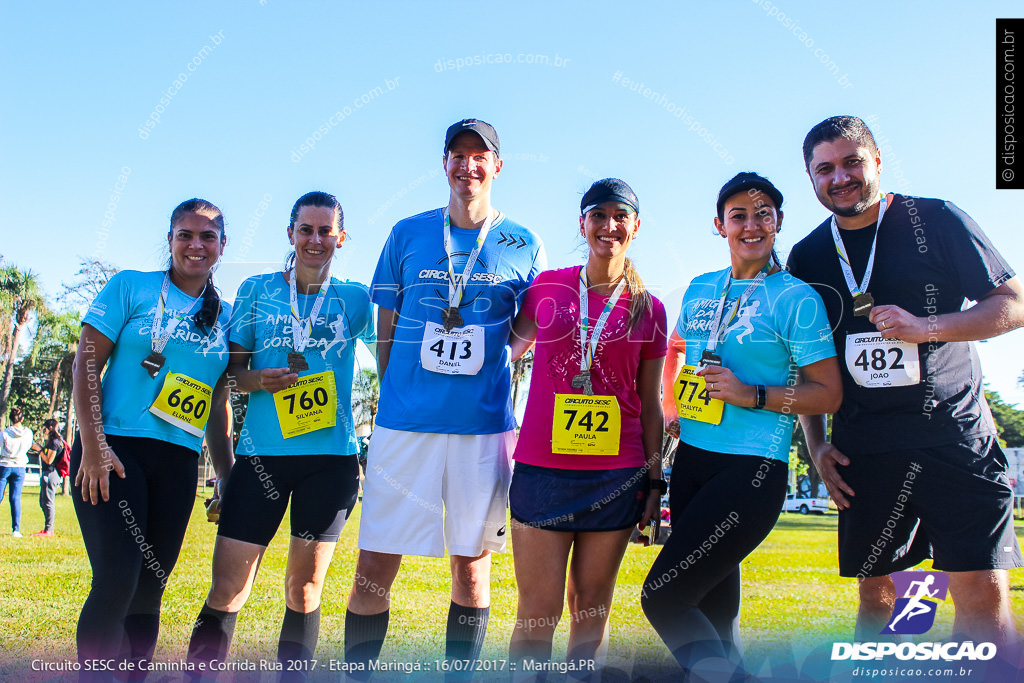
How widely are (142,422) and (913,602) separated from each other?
12.0 ft

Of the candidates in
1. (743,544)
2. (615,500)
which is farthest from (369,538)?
(743,544)

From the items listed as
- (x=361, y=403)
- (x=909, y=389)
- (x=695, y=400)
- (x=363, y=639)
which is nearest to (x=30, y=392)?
(x=361, y=403)

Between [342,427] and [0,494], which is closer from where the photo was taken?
[342,427]

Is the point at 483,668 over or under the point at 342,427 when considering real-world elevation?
under

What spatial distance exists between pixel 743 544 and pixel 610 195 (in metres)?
1.55

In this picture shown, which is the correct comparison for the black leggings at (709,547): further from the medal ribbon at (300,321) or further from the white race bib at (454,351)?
the medal ribbon at (300,321)

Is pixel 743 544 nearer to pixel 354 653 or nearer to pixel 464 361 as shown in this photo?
pixel 464 361

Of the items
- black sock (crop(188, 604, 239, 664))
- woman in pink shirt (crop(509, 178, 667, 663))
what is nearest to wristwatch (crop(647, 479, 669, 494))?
woman in pink shirt (crop(509, 178, 667, 663))

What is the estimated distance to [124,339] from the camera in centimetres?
298

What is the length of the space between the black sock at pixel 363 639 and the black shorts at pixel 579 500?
90 cm

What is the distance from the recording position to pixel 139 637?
2.96 meters

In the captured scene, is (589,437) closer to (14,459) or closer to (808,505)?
(14,459)

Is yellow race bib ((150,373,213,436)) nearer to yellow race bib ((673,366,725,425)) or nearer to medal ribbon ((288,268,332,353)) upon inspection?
medal ribbon ((288,268,332,353))

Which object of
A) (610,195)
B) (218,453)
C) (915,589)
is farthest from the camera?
(218,453)
